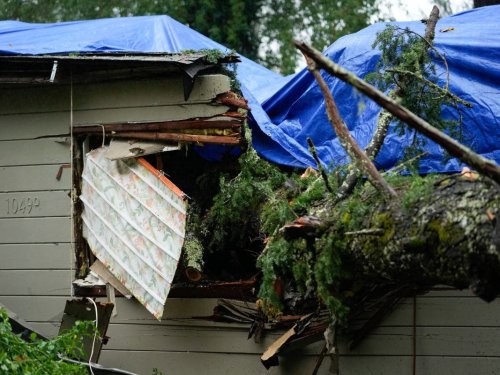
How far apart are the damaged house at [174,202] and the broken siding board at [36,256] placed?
0.05ft

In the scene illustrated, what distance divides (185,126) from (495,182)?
13.9ft

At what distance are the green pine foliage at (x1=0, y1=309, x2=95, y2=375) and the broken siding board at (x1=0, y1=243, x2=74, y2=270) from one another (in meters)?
1.74

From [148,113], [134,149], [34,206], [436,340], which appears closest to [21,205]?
[34,206]

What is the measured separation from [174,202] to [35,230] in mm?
1800

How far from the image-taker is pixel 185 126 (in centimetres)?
807

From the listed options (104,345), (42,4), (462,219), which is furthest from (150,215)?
(42,4)

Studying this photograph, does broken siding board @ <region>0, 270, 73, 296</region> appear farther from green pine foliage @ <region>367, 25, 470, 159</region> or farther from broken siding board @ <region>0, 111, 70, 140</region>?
green pine foliage @ <region>367, 25, 470, 159</region>

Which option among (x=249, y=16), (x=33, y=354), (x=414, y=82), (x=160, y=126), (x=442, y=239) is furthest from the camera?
(x=249, y=16)

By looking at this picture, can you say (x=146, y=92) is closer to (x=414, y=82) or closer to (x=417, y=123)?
(x=414, y=82)

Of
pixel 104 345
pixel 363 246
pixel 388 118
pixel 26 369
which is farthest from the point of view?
pixel 104 345

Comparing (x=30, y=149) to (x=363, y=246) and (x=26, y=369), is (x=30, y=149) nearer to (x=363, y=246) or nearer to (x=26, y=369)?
(x=26, y=369)

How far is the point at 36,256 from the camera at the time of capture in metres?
8.64

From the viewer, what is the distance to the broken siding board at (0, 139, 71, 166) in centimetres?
859

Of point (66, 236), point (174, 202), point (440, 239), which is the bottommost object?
point (66, 236)
